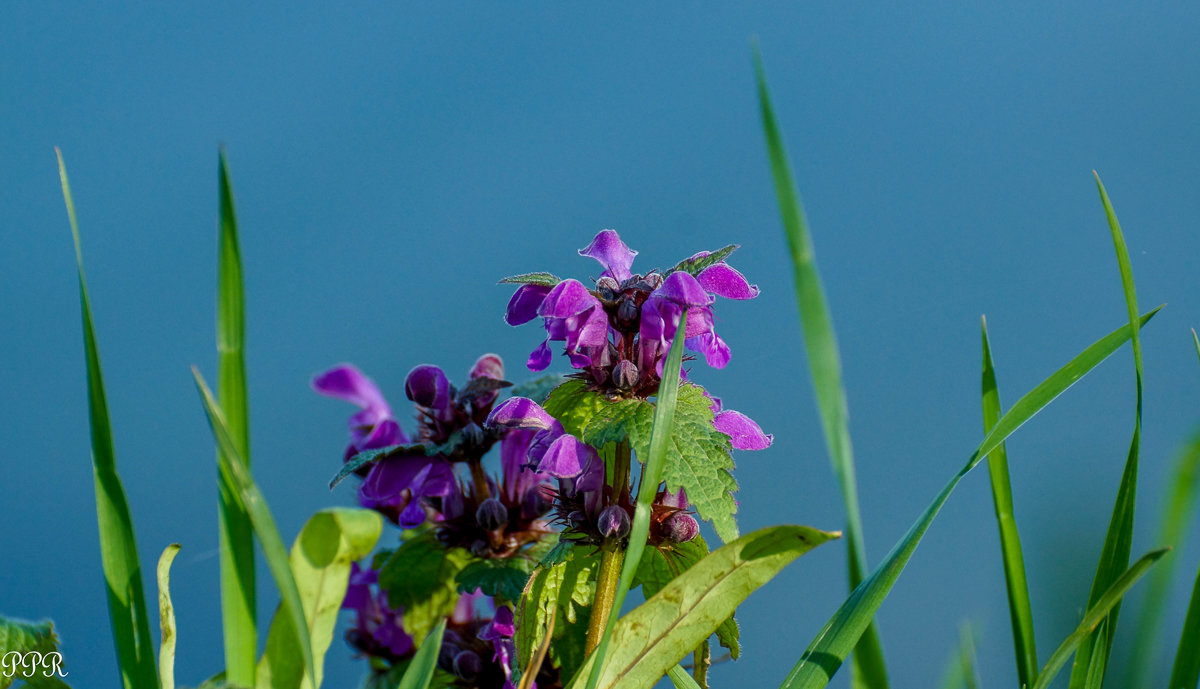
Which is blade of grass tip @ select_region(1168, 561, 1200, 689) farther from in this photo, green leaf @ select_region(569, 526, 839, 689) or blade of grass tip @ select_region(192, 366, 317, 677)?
blade of grass tip @ select_region(192, 366, 317, 677)

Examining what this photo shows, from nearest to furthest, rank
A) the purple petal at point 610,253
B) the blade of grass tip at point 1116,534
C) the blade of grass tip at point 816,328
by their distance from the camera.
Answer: the blade of grass tip at point 816,328
the blade of grass tip at point 1116,534
the purple petal at point 610,253

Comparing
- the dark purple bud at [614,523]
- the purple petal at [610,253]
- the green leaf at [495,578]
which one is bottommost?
the green leaf at [495,578]

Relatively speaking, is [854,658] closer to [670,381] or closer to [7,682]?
[670,381]

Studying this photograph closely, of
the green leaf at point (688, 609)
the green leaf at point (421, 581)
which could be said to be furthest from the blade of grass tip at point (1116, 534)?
the green leaf at point (421, 581)

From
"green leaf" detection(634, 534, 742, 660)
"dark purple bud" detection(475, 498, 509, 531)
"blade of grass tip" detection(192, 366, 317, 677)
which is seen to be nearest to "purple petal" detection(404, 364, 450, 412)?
"dark purple bud" detection(475, 498, 509, 531)

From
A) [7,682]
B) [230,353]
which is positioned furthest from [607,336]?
[7,682]

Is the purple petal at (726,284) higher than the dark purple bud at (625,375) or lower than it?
higher

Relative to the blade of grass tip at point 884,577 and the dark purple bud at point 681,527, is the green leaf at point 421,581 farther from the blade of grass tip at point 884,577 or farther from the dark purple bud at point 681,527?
the blade of grass tip at point 884,577
